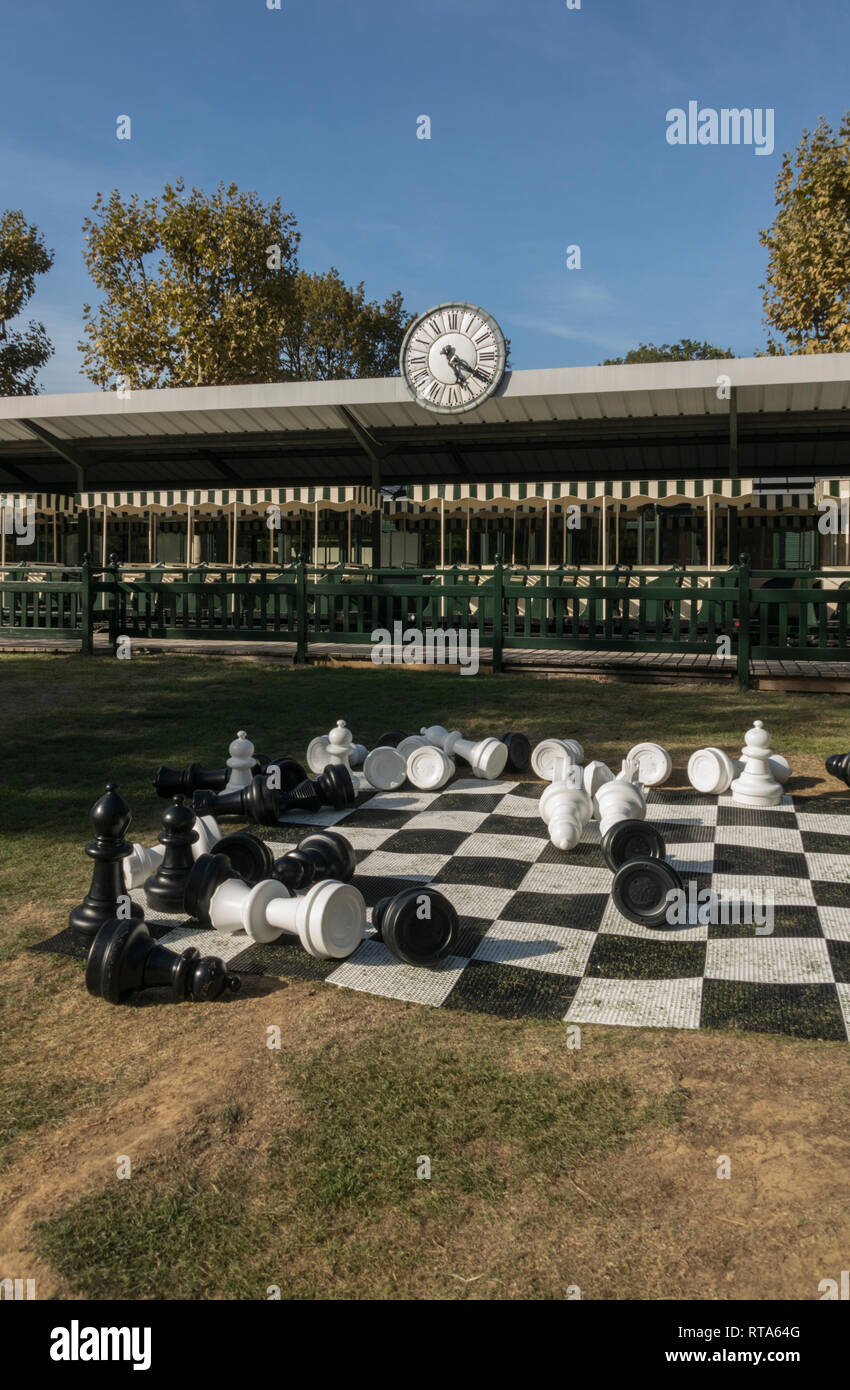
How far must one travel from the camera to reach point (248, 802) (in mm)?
5371

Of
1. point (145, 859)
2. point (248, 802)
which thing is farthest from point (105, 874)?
point (248, 802)

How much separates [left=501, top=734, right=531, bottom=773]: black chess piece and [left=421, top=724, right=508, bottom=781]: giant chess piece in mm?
80

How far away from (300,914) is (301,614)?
416 inches

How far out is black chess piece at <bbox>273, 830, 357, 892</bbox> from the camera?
398 cm

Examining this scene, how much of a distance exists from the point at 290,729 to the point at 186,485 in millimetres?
16504

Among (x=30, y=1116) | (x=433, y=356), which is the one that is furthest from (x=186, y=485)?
(x=30, y=1116)

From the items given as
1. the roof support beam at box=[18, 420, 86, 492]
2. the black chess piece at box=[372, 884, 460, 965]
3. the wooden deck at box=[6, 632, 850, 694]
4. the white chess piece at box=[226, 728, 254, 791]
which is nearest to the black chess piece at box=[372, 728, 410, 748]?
the white chess piece at box=[226, 728, 254, 791]

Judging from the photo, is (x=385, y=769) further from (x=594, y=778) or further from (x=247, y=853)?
(x=247, y=853)

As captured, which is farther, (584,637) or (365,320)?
(365,320)

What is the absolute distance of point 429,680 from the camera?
11820mm

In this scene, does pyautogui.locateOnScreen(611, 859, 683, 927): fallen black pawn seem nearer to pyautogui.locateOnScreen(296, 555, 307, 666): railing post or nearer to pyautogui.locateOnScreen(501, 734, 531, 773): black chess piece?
pyautogui.locateOnScreen(501, 734, 531, 773): black chess piece

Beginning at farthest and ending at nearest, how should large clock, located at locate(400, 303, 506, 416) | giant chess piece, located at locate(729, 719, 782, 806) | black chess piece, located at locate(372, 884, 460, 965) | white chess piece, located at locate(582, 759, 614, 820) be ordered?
large clock, located at locate(400, 303, 506, 416), giant chess piece, located at locate(729, 719, 782, 806), white chess piece, located at locate(582, 759, 614, 820), black chess piece, located at locate(372, 884, 460, 965)

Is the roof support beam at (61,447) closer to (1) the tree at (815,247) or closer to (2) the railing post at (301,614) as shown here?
(2) the railing post at (301,614)
